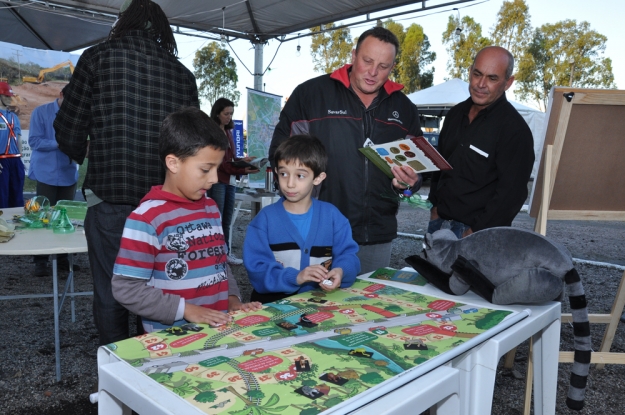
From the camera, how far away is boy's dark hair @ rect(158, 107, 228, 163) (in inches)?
57.9

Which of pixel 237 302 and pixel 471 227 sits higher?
pixel 471 227

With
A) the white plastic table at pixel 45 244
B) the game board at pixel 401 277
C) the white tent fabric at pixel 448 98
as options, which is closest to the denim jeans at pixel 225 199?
the white plastic table at pixel 45 244

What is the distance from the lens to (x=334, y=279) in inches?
59.4

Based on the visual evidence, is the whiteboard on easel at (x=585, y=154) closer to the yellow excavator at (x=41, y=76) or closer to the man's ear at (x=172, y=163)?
the man's ear at (x=172, y=163)

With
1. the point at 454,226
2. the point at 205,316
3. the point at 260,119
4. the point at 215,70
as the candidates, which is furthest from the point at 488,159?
the point at 215,70

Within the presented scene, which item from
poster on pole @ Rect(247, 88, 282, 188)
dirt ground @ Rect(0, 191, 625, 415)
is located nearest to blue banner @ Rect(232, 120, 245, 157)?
poster on pole @ Rect(247, 88, 282, 188)

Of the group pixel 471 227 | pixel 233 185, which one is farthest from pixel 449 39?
pixel 471 227

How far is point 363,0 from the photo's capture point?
276 inches

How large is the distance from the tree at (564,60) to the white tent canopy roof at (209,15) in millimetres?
22056

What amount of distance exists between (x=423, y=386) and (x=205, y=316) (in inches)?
22.1

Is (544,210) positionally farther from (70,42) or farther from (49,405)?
(70,42)

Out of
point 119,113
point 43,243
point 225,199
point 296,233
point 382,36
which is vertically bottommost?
point 225,199

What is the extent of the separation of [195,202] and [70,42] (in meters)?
10.5

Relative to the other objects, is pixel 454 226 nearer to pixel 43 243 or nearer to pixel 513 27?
pixel 43 243
